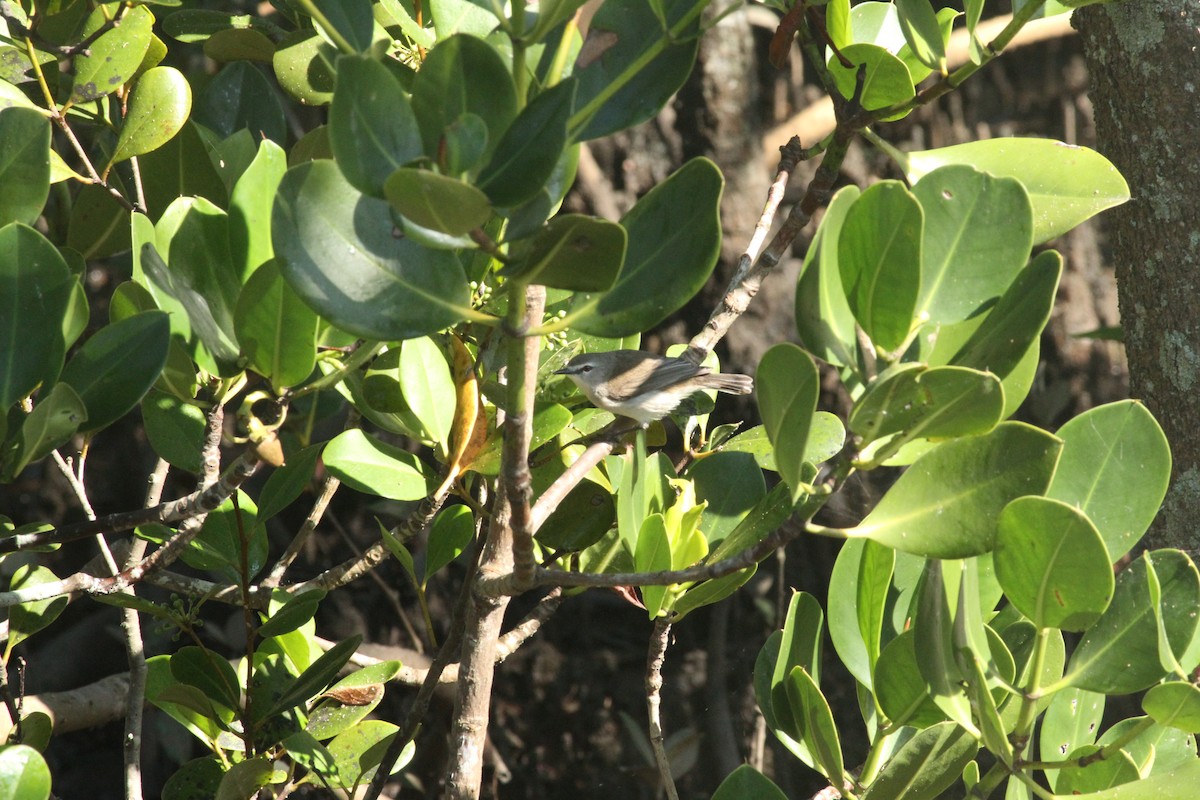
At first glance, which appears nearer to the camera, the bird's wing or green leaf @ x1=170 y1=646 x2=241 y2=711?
green leaf @ x1=170 y1=646 x2=241 y2=711

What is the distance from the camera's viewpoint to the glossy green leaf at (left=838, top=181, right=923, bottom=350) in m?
A: 0.70

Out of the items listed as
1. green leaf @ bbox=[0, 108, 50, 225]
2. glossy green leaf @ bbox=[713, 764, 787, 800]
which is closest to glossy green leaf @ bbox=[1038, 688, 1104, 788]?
glossy green leaf @ bbox=[713, 764, 787, 800]

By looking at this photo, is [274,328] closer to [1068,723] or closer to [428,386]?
[428,386]

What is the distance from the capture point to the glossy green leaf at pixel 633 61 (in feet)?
2.39

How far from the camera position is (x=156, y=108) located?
1191 mm

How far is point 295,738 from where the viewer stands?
3.94ft

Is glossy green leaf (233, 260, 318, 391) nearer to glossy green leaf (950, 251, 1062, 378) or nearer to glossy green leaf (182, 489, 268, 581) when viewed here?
glossy green leaf (182, 489, 268, 581)

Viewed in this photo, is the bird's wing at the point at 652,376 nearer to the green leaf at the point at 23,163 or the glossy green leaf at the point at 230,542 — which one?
the glossy green leaf at the point at 230,542

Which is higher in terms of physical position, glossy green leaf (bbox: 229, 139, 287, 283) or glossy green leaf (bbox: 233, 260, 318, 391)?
glossy green leaf (bbox: 229, 139, 287, 283)

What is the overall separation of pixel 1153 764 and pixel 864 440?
53 centimetres

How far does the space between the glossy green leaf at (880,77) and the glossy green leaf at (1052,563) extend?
18.2 inches

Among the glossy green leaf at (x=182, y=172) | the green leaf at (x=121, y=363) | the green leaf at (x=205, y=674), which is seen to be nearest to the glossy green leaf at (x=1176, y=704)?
the green leaf at (x=121, y=363)

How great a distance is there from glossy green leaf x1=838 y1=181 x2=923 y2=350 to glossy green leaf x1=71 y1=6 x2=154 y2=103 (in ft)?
3.07

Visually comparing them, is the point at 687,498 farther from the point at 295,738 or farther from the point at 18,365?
the point at 18,365
